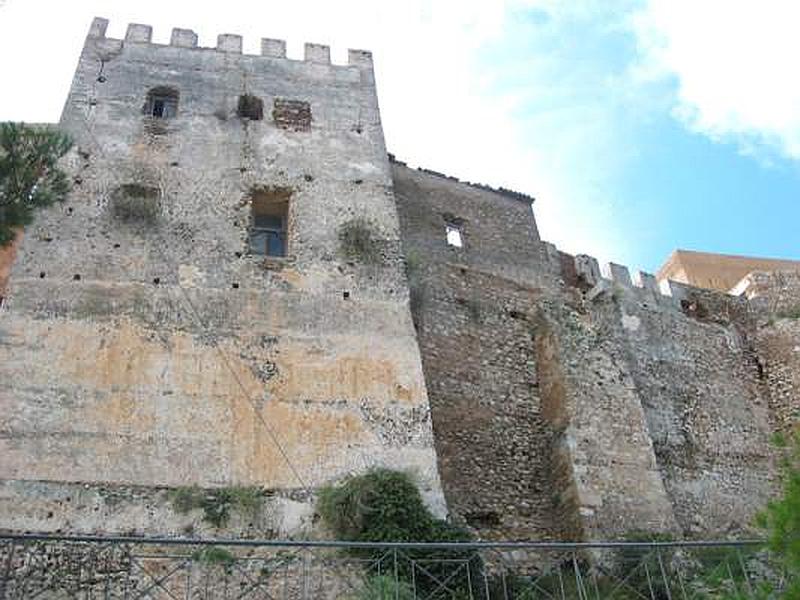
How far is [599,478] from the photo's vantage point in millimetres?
13273

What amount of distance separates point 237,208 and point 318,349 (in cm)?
283

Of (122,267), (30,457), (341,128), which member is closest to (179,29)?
(341,128)

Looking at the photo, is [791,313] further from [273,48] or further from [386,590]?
[386,590]

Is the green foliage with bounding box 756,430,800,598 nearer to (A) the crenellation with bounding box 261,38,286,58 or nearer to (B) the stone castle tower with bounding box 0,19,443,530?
(B) the stone castle tower with bounding box 0,19,443,530

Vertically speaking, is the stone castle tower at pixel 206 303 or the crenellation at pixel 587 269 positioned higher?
the crenellation at pixel 587 269

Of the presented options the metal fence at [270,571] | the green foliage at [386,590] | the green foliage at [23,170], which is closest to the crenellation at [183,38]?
the green foliage at [23,170]

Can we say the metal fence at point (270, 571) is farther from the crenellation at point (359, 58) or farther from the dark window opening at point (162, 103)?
the crenellation at point (359, 58)

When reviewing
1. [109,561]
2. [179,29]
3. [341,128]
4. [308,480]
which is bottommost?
[109,561]

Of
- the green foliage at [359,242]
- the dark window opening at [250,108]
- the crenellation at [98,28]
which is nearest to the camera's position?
the green foliage at [359,242]

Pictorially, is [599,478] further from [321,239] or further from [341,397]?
[321,239]

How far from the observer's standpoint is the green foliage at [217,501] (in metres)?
10.1

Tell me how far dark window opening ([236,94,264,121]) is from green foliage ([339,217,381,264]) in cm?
285

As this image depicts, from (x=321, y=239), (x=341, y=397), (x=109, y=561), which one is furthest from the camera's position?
(x=321, y=239)

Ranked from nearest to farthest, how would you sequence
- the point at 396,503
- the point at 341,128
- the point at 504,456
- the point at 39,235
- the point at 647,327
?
the point at 396,503, the point at 39,235, the point at 504,456, the point at 341,128, the point at 647,327
